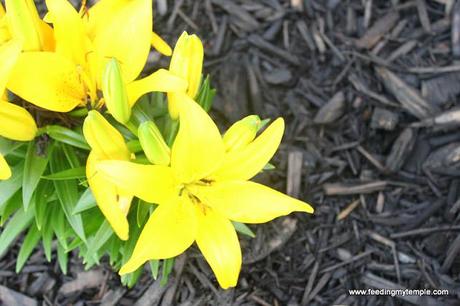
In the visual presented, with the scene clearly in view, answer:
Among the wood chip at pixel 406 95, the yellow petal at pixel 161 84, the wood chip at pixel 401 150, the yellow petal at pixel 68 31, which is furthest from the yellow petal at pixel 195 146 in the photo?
the wood chip at pixel 406 95

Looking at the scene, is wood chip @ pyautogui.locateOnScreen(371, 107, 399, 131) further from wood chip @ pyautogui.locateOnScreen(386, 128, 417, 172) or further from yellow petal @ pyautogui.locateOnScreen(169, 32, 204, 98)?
yellow petal @ pyautogui.locateOnScreen(169, 32, 204, 98)

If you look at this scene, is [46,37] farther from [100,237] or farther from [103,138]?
[100,237]

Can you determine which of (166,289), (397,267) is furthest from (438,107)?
(166,289)

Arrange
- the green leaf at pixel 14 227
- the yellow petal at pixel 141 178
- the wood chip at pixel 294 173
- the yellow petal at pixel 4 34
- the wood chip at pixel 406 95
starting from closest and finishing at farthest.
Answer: the yellow petal at pixel 141 178, the yellow petal at pixel 4 34, the green leaf at pixel 14 227, the wood chip at pixel 294 173, the wood chip at pixel 406 95

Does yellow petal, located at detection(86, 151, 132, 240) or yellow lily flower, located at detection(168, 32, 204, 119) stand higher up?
yellow lily flower, located at detection(168, 32, 204, 119)

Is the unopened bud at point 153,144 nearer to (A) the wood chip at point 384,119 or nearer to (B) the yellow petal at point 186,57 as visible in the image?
(B) the yellow petal at point 186,57

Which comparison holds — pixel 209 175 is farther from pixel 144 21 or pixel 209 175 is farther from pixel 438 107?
pixel 438 107

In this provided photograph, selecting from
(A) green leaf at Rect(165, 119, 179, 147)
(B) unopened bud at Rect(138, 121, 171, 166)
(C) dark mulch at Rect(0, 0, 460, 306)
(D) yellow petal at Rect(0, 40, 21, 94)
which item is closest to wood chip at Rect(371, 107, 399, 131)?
(C) dark mulch at Rect(0, 0, 460, 306)
